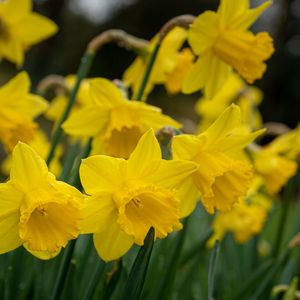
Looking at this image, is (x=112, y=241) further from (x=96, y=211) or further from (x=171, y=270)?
(x=171, y=270)

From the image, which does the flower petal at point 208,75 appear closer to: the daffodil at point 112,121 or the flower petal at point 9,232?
the daffodil at point 112,121

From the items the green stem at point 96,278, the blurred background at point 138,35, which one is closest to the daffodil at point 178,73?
the green stem at point 96,278

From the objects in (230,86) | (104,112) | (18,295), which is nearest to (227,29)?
(104,112)

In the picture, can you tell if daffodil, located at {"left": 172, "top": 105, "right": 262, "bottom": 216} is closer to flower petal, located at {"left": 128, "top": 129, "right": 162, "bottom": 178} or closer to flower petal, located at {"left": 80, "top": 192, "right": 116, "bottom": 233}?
flower petal, located at {"left": 128, "top": 129, "right": 162, "bottom": 178}

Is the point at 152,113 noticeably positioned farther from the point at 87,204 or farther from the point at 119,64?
the point at 119,64

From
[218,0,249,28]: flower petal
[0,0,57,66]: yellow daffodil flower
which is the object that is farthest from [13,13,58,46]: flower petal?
[218,0,249,28]: flower petal

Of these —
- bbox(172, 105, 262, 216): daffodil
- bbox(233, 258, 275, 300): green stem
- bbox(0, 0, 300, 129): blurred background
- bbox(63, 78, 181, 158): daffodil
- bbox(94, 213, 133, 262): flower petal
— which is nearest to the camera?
bbox(94, 213, 133, 262): flower petal

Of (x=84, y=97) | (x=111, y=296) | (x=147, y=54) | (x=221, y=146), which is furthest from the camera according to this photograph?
(x=84, y=97)
